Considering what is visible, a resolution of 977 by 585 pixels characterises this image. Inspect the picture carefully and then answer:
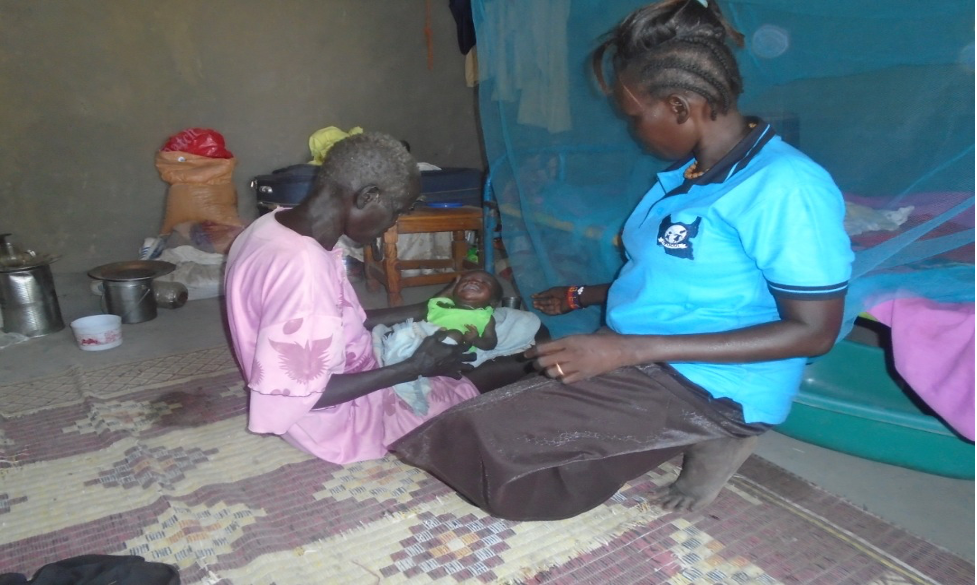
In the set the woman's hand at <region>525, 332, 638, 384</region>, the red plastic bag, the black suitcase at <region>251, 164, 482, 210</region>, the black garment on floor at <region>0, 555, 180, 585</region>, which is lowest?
the black garment on floor at <region>0, 555, 180, 585</region>

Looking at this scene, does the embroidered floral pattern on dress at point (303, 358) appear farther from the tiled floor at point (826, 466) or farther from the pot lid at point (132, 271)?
the pot lid at point (132, 271)

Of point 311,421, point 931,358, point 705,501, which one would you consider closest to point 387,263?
point 311,421

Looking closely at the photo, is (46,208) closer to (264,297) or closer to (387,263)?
(387,263)

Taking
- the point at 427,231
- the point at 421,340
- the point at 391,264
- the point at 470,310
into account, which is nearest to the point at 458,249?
the point at 427,231

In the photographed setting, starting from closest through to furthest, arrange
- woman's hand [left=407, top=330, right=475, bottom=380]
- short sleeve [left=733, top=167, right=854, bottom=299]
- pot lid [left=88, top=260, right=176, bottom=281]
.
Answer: short sleeve [left=733, top=167, right=854, bottom=299] < woman's hand [left=407, top=330, right=475, bottom=380] < pot lid [left=88, top=260, right=176, bottom=281]

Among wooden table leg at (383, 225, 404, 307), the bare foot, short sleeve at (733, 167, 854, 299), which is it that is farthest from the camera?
wooden table leg at (383, 225, 404, 307)

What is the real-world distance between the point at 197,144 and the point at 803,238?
3469 mm

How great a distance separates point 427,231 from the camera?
309cm

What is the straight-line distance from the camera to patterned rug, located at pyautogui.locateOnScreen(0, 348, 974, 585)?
130cm

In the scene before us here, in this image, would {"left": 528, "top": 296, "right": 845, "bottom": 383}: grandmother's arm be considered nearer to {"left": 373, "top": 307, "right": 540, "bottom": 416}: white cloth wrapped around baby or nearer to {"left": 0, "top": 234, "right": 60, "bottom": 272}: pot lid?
Answer: {"left": 373, "top": 307, "right": 540, "bottom": 416}: white cloth wrapped around baby

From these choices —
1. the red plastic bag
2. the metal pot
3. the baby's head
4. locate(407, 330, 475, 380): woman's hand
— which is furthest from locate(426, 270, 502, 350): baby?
the red plastic bag

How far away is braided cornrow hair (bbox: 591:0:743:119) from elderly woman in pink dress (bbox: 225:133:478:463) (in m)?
0.56

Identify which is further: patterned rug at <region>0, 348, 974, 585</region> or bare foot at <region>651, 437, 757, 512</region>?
bare foot at <region>651, 437, 757, 512</region>

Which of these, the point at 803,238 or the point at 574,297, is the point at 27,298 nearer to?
the point at 574,297
